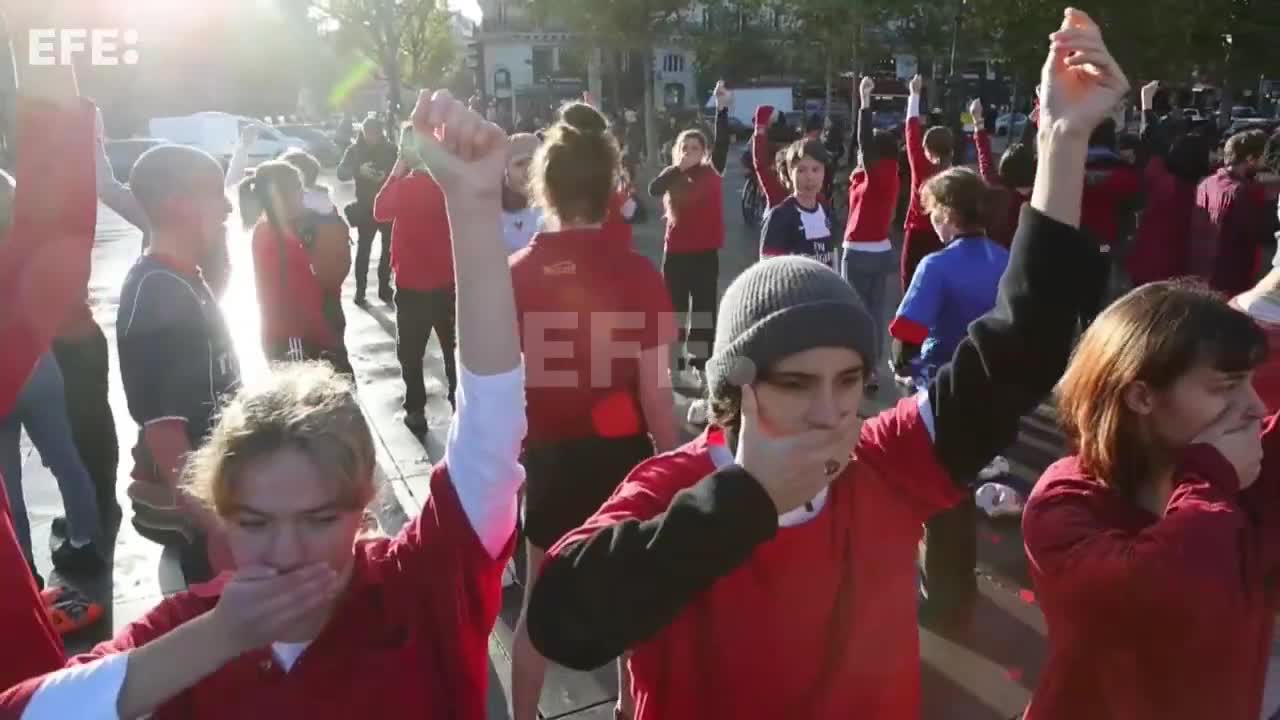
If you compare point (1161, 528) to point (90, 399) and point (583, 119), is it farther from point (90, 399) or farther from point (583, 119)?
point (90, 399)

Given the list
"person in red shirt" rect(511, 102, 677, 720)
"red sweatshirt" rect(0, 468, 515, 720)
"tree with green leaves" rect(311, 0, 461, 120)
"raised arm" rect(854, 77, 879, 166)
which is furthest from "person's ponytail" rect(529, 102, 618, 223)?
"tree with green leaves" rect(311, 0, 461, 120)

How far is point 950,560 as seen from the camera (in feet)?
12.3

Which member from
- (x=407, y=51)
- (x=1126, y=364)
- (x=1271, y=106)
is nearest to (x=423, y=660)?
(x=1126, y=364)

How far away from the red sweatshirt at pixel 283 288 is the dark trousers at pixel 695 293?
3102 mm

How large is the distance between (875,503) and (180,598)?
1085 mm

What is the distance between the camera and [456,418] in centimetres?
146

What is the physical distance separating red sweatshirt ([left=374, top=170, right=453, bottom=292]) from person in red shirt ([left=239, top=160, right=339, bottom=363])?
1.08 meters

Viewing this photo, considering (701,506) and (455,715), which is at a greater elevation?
(701,506)

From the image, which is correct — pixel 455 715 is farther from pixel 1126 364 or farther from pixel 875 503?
pixel 1126 364

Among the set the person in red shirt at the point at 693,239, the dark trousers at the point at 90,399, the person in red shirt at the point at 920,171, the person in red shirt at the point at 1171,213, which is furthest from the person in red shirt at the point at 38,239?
the person in red shirt at the point at 1171,213

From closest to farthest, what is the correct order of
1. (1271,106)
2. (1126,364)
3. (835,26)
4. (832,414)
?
(832,414)
(1126,364)
(835,26)
(1271,106)

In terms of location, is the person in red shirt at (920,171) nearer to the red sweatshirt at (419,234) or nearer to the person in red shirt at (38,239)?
the red sweatshirt at (419,234)

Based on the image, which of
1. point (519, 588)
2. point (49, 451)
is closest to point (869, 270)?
point (519, 588)

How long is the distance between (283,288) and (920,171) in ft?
14.4
